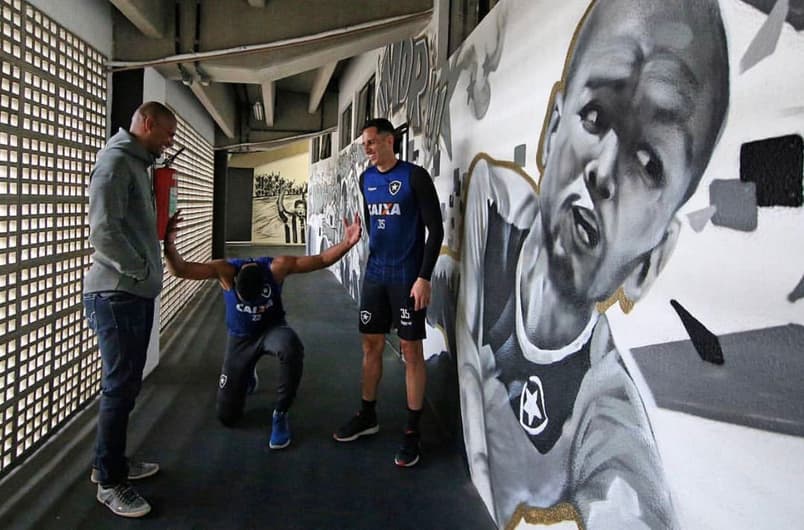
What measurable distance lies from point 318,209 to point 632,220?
1120cm

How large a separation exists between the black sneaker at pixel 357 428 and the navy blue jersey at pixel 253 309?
29.2 inches

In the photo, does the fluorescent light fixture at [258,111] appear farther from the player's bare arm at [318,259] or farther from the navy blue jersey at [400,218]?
the navy blue jersey at [400,218]

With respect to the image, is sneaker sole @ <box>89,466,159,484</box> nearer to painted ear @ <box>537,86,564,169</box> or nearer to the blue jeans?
the blue jeans

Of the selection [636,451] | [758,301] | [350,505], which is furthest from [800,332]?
[350,505]

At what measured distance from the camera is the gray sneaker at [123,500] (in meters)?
2.35

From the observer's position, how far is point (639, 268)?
1368 millimetres

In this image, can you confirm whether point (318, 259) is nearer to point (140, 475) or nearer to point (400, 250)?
point (400, 250)

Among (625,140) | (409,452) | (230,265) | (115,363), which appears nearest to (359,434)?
(409,452)

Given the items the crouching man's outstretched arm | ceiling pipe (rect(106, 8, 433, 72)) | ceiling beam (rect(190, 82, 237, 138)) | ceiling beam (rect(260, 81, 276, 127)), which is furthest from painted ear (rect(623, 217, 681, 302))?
ceiling beam (rect(260, 81, 276, 127))

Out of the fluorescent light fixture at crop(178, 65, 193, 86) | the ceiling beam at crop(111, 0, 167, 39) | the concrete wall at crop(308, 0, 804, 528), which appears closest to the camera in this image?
the concrete wall at crop(308, 0, 804, 528)

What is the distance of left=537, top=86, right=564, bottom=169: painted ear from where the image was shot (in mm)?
1858

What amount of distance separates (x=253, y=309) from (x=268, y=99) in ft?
18.6

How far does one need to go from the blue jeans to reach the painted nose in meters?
1.85

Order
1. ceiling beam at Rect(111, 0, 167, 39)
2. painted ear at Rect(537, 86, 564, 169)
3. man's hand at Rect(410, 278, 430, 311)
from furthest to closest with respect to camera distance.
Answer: ceiling beam at Rect(111, 0, 167, 39) → man's hand at Rect(410, 278, 430, 311) → painted ear at Rect(537, 86, 564, 169)
